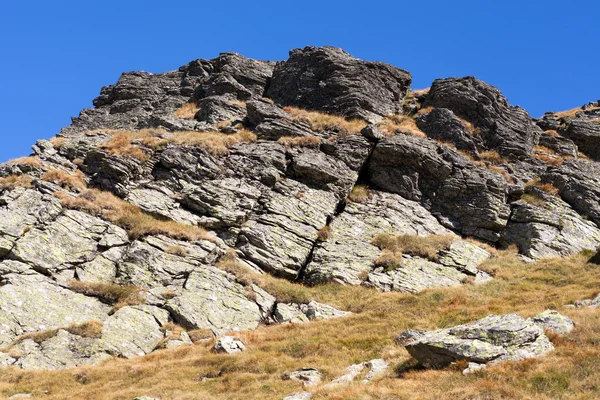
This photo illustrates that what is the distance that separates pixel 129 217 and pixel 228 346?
50.1 feet

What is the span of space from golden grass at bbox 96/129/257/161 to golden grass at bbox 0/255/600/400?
17.6m

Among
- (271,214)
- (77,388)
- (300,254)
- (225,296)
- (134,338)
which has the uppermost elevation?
(271,214)

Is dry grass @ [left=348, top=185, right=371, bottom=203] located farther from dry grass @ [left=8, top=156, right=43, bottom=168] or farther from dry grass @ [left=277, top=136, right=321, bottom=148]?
dry grass @ [left=8, top=156, right=43, bottom=168]

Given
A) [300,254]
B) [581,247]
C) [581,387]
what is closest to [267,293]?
[300,254]

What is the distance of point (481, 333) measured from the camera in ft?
60.5

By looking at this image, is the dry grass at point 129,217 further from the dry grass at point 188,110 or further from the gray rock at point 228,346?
the dry grass at point 188,110

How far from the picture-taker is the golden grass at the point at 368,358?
1548 cm

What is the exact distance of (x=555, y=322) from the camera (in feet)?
65.4

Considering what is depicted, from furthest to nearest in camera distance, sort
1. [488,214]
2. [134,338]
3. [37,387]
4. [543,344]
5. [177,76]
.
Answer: [177,76] < [488,214] < [134,338] < [37,387] < [543,344]

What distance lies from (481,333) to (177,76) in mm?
59491

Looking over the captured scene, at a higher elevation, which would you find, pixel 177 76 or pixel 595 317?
pixel 177 76

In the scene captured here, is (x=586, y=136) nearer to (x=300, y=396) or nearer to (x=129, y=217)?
(x=129, y=217)

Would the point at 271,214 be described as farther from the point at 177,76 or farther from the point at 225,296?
the point at 177,76

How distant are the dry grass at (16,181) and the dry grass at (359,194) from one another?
2512cm
